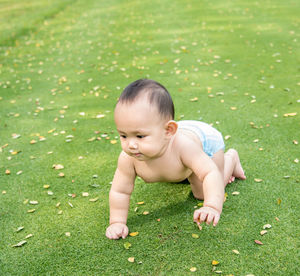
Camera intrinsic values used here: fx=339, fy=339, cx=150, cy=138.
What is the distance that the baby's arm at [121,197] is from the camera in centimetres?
286

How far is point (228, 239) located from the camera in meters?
2.74

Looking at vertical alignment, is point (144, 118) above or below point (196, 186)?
above

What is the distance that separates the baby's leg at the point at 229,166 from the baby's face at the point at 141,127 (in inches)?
34.5

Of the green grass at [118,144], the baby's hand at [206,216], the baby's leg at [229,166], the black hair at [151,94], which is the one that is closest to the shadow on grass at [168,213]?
the green grass at [118,144]

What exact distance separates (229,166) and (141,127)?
1369 millimetres

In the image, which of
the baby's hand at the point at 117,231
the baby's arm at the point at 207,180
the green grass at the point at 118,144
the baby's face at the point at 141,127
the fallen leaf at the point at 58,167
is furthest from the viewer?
the fallen leaf at the point at 58,167

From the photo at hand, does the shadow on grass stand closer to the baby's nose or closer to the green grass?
the green grass

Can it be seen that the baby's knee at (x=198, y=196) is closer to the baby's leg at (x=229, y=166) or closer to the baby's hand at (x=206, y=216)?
the baby's leg at (x=229, y=166)

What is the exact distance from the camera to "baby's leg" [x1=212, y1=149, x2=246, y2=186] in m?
3.14

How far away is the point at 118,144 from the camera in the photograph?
15.0 feet

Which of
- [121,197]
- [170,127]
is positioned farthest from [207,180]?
[121,197]

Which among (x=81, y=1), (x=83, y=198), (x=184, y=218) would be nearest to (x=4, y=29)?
(x=81, y=1)

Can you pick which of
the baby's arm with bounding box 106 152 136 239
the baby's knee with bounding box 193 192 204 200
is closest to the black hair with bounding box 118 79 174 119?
Answer: the baby's arm with bounding box 106 152 136 239

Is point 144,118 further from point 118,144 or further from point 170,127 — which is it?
point 118,144
